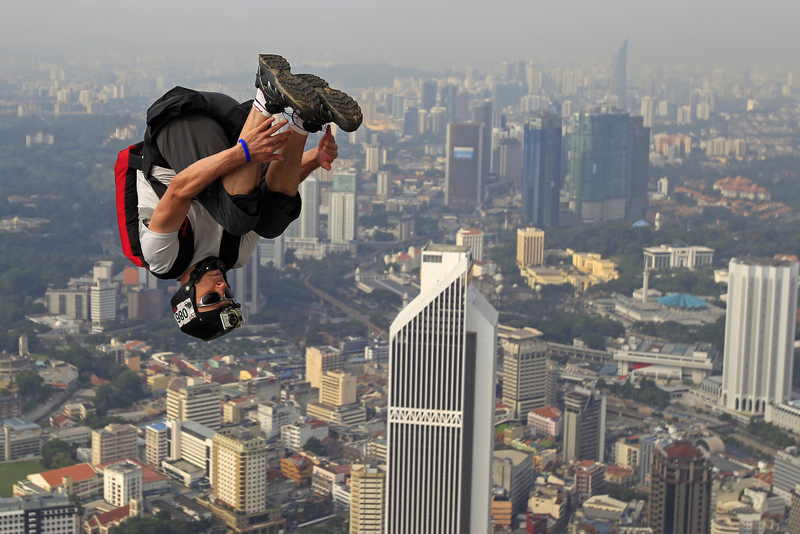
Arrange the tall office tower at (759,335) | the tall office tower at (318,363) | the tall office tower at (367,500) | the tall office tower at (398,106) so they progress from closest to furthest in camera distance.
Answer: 1. the tall office tower at (367,500)
2. the tall office tower at (759,335)
3. the tall office tower at (318,363)
4. the tall office tower at (398,106)

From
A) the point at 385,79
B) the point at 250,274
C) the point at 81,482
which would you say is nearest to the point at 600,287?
the point at 250,274

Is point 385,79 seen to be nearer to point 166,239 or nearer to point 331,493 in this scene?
point 331,493

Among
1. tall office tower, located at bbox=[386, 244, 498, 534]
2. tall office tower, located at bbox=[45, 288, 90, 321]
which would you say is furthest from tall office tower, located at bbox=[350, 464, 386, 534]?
tall office tower, located at bbox=[45, 288, 90, 321]

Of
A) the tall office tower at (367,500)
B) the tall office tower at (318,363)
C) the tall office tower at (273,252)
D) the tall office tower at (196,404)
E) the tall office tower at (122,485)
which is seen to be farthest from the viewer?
the tall office tower at (273,252)

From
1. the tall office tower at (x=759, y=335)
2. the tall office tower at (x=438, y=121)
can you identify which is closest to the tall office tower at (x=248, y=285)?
the tall office tower at (x=759, y=335)

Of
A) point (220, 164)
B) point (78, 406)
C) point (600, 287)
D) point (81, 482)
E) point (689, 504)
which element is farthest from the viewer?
point (600, 287)

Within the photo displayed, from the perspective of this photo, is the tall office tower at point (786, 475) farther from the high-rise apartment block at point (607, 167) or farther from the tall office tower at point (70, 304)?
the high-rise apartment block at point (607, 167)

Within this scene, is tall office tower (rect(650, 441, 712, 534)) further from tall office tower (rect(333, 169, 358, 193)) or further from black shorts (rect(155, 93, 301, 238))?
tall office tower (rect(333, 169, 358, 193))
